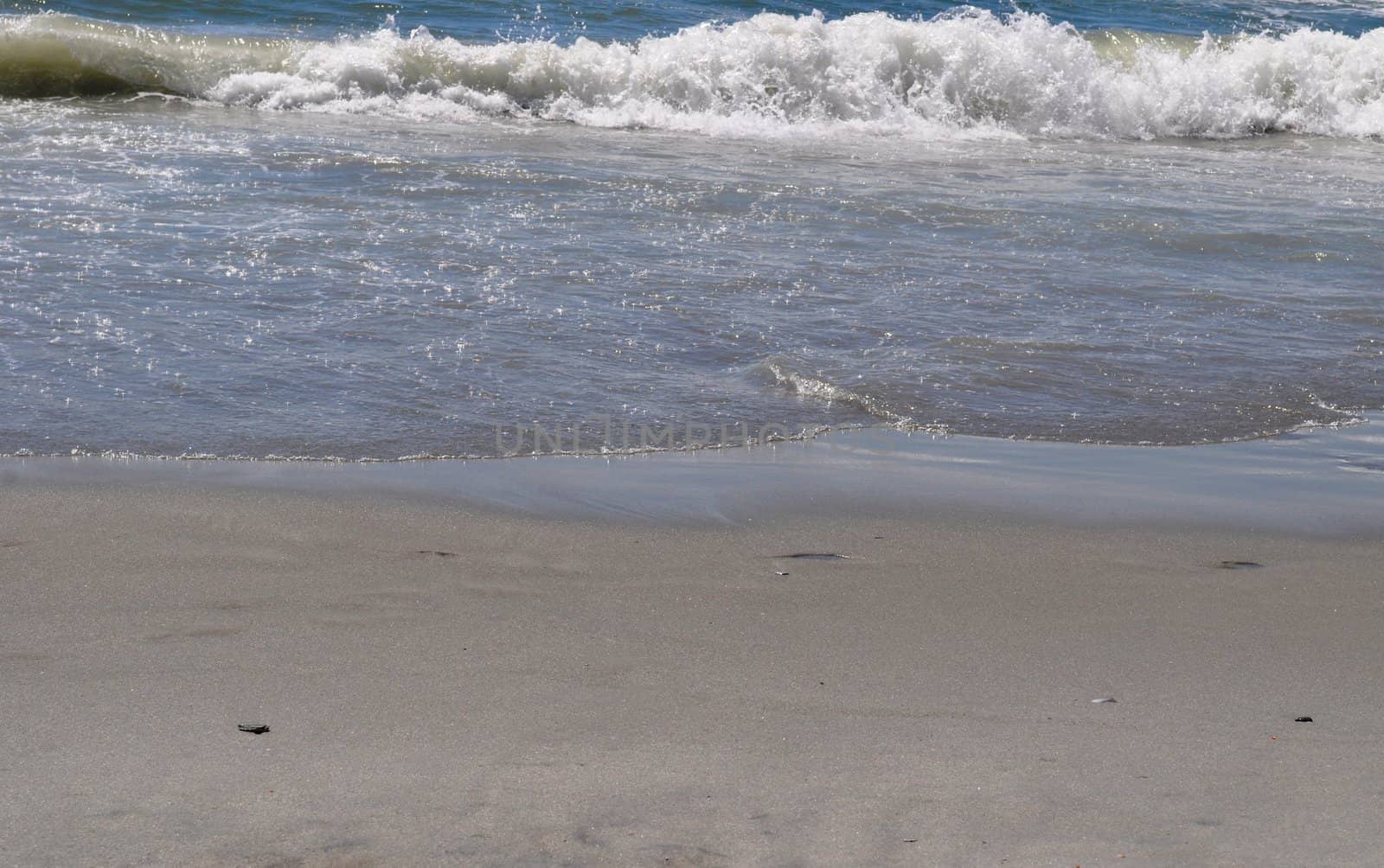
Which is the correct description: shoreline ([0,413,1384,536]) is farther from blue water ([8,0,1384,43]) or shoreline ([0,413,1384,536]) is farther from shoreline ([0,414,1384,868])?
blue water ([8,0,1384,43])

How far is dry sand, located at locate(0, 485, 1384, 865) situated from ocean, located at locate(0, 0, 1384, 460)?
2.37 ft

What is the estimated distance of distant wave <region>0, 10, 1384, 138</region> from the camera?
9.98m

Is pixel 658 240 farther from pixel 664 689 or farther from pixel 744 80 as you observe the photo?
pixel 744 80

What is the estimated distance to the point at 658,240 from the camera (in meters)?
5.83

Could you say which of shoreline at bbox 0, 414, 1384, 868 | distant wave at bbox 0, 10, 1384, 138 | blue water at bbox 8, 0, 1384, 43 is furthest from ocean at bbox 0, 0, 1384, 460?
shoreline at bbox 0, 414, 1384, 868

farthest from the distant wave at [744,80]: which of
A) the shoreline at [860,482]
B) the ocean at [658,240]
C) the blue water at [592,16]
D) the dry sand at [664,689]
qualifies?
the dry sand at [664,689]

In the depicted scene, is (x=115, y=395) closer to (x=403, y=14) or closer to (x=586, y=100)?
(x=586, y=100)

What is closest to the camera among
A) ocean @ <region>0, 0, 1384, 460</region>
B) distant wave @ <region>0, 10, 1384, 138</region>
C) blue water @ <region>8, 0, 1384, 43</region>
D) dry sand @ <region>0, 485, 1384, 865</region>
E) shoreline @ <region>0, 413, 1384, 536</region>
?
dry sand @ <region>0, 485, 1384, 865</region>

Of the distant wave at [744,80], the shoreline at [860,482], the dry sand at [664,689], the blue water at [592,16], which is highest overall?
the blue water at [592,16]

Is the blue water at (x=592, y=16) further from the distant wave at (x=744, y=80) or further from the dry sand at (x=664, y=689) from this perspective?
the dry sand at (x=664, y=689)

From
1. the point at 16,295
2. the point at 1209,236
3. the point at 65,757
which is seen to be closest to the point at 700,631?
the point at 65,757

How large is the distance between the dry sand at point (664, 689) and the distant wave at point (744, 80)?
281 inches

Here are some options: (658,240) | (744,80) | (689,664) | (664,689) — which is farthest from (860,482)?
(744,80)

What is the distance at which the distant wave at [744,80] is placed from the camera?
32.7 feet
